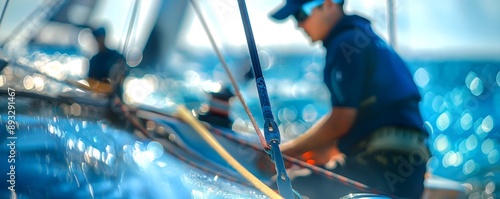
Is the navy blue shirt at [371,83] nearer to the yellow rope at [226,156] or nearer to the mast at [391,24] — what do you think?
the yellow rope at [226,156]

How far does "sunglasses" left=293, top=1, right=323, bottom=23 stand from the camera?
220cm

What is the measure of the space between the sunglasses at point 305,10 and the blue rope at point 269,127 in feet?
2.62

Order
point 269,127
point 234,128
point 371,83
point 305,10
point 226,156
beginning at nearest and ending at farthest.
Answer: point 269,127 < point 226,156 < point 371,83 < point 305,10 < point 234,128

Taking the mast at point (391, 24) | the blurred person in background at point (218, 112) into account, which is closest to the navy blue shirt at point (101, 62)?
the blurred person in background at point (218, 112)

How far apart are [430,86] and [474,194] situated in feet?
39.7

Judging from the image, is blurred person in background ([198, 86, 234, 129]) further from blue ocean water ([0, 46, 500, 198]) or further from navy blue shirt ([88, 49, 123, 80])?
navy blue shirt ([88, 49, 123, 80])

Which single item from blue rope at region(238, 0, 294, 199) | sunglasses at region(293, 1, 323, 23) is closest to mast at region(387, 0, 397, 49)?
sunglasses at region(293, 1, 323, 23)

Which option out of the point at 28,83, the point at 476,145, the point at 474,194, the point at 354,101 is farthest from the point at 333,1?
the point at 476,145

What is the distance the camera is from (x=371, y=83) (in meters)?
2.04

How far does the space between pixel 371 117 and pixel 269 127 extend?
80cm

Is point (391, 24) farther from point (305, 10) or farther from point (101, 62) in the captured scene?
point (101, 62)

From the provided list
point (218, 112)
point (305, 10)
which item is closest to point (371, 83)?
point (305, 10)

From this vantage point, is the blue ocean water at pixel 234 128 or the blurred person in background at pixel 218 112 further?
the blurred person in background at pixel 218 112

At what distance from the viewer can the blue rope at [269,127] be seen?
1309 millimetres
